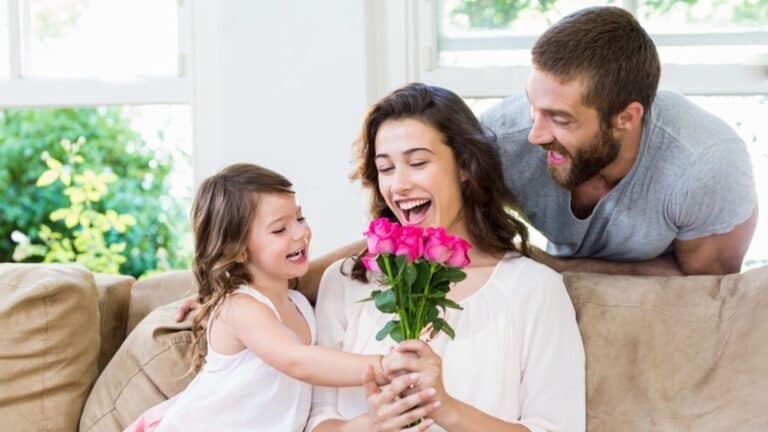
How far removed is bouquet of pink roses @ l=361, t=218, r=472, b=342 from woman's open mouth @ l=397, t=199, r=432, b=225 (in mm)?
386

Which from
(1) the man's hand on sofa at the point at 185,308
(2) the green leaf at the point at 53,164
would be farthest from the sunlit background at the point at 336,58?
(2) the green leaf at the point at 53,164

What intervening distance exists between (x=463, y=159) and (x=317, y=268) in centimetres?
46

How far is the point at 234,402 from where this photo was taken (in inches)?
93.7

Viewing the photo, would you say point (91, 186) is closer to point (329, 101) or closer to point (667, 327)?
point (329, 101)

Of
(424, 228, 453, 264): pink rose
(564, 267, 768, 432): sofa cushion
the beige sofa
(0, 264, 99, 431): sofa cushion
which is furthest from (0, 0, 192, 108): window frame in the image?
(424, 228, 453, 264): pink rose

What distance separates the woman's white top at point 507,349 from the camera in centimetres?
229

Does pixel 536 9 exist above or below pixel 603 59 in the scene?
above

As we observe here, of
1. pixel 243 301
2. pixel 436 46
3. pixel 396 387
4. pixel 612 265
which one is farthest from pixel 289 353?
pixel 436 46

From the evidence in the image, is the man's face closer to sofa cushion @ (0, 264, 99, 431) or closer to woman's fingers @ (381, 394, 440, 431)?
woman's fingers @ (381, 394, 440, 431)

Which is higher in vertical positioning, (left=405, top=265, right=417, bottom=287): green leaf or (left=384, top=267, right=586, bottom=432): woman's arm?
(left=405, top=265, right=417, bottom=287): green leaf

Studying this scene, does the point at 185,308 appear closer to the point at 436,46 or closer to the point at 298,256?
the point at 298,256

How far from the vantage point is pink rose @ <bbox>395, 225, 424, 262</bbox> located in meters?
1.88

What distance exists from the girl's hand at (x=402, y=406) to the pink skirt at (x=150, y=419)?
588 millimetres

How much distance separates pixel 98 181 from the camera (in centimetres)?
457
